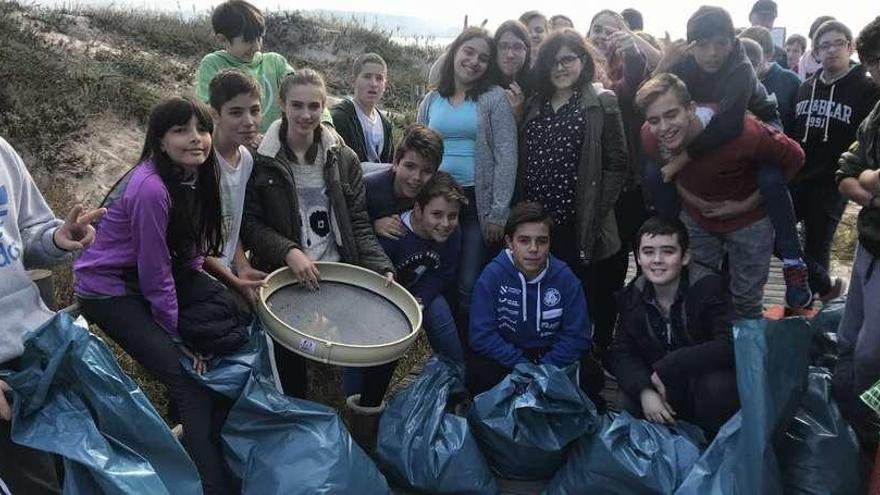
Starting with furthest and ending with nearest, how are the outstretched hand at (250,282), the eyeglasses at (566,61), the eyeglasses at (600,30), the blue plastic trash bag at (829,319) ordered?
the eyeglasses at (600,30) < the eyeglasses at (566,61) < the blue plastic trash bag at (829,319) < the outstretched hand at (250,282)

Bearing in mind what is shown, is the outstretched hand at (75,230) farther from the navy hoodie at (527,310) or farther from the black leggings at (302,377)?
the navy hoodie at (527,310)

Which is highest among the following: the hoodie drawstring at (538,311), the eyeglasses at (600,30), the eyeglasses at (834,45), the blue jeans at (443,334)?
the eyeglasses at (834,45)

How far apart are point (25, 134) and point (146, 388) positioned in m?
4.61

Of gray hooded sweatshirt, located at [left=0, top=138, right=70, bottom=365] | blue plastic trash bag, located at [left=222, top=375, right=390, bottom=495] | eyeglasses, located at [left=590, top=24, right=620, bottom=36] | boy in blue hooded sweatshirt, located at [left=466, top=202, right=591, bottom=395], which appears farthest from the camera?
eyeglasses, located at [left=590, top=24, right=620, bottom=36]

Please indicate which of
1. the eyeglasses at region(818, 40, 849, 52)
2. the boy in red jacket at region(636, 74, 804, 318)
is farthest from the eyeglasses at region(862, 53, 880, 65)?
the eyeglasses at region(818, 40, 849, 52)

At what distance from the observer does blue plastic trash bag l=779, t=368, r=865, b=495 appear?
2.19m

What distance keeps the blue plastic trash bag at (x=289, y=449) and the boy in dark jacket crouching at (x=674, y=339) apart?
1.13 meters

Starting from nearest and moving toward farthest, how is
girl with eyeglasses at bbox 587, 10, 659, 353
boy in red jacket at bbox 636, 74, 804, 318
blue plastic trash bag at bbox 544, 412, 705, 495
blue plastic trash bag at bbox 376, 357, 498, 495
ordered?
blue plastic trash bag at bbox 544, 412, 705, 495
blue plastic trash bag at bbox 376, 357, 498, 495
boy in red jacket at bbox 636, 74, 804, 318
girl with eyeglasses at bbox 587, 10, 659, 353

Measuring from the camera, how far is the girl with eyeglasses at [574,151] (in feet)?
10.7

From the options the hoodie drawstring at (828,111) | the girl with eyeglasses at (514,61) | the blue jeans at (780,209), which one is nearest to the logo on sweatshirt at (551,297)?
the blue jeans at (780,209)

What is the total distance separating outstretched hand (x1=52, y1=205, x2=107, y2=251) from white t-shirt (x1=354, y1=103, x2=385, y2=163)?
6.88 ft

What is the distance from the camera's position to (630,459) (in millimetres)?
2461

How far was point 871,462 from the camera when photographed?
2492 millimetres

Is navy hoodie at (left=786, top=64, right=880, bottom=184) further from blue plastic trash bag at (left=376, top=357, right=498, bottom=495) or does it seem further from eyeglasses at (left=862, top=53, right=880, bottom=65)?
blue plastic trash bag at (left=376, top=357, right=498, bottom=495)
